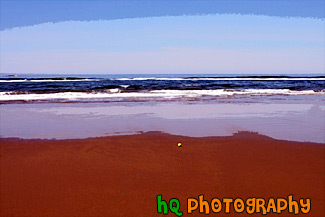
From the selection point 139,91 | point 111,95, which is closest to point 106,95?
point 111,95

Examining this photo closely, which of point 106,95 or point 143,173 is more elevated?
point 106,95

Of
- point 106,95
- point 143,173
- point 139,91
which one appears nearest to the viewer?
point 143,173

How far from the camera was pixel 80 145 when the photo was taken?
698 cm

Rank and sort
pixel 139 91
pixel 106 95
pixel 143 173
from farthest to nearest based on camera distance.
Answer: pixel 139 91, pixel 106 95, pixel 143 173

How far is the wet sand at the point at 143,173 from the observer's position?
408cm

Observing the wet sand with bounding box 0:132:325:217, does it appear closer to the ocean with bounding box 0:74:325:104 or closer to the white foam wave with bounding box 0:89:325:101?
the ocean with bounding box 0:74:325:104

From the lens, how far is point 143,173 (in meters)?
5.12

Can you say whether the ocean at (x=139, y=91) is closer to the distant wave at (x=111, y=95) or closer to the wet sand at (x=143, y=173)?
the distant wave at (x=111, y=95)

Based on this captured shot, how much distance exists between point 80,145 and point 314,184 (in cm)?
466

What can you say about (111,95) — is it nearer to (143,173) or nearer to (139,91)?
(139,91)

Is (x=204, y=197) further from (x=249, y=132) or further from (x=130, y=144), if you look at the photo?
(x=249, y=132)

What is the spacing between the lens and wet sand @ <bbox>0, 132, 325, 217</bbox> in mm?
4078

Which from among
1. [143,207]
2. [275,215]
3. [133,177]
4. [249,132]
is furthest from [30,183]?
[249,132]

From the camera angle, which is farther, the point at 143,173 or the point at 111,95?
the point at 111,95
